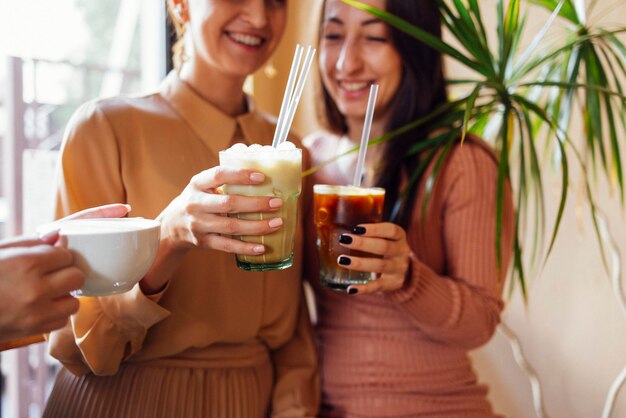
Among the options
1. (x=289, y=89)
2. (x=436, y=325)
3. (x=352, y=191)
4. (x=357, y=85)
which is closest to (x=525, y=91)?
(x=357, y=85)

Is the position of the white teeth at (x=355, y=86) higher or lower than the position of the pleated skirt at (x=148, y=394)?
higher

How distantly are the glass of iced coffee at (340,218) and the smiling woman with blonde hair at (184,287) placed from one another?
23 cm

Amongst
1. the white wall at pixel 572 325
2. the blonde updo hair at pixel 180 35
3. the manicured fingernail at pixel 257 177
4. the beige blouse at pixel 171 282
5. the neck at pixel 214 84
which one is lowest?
the white wall at pixel 572 325

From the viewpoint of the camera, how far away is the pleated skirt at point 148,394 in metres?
1.21

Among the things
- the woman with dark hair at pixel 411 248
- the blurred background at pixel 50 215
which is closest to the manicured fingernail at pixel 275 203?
the woman with dark hair at pixel 411 248

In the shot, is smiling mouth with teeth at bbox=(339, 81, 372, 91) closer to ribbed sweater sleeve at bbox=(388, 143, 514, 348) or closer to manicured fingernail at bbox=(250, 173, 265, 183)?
ribbed sweater sleeve at bbox=(388, 143, 514, 348)

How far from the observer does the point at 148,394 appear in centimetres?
123

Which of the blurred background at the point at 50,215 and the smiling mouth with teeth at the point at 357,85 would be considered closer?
the smiling mouth with teeth at the point at 357,85

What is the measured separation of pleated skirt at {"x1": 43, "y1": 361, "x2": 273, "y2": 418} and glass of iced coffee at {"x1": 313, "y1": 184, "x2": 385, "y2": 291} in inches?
13.5

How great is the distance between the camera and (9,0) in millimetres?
2102

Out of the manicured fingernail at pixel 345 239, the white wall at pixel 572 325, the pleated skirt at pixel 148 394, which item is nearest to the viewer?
the manicured fingernail at pixel 345 239

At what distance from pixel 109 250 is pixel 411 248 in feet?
2.94

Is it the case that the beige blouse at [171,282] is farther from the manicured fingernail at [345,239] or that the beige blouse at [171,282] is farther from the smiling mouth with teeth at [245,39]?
the manicured fingernail at [345,239]

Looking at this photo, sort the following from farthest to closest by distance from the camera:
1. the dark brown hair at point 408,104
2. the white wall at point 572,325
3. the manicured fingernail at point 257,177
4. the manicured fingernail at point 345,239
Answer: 1. the white wall at point 572,325
2. the dark brown hair at point 408,104
3. the manicured fingernail at point 345,239
4. the manicured fingernail at point 257,177
